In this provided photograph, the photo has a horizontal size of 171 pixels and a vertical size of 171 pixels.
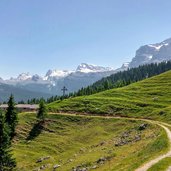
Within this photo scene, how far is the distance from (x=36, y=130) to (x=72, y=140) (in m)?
18.7

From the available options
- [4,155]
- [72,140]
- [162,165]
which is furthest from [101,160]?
[72,140]

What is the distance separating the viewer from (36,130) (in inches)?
4710

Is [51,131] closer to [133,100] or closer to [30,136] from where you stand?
[30,136]

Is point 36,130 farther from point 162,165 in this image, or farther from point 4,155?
point 162,165

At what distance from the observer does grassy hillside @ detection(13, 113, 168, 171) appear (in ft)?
248

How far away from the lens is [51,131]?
119062 millimetres

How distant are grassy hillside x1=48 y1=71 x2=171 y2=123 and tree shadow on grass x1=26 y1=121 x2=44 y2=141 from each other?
62.5 ft

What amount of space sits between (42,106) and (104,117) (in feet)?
77.2

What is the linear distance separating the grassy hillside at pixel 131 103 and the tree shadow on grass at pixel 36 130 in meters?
19.0

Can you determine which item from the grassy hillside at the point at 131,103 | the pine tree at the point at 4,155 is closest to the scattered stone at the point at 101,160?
the pine tree at the point at 4,155

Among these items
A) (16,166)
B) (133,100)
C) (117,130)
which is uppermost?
(133,100)

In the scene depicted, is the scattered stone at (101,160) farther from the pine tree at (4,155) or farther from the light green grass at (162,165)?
the pine tree at (4,155)

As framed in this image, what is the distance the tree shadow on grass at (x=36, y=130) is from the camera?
114 meters

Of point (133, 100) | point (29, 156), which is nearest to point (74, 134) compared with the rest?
point (29, 156)
